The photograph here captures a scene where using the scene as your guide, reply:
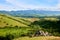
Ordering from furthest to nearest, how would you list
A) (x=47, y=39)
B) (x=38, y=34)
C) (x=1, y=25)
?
(x=1, y=25) → (x=38, y=34) → (x=47, y=39)

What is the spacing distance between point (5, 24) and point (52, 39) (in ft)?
349

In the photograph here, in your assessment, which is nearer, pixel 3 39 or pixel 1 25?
pixel 3 39

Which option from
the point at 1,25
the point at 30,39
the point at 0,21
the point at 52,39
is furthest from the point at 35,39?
the point at 0,21

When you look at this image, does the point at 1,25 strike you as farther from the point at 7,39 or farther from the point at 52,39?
the point at 52,39

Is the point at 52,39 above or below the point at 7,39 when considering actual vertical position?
above

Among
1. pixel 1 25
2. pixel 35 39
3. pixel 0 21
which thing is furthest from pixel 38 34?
pixel 0 21

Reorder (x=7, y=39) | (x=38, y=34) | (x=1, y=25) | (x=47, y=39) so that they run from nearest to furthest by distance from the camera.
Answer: (x=47, y=39)
(x=38, y=34)
(x=7, y=39)
(x=1, y=25)

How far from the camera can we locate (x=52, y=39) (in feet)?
268

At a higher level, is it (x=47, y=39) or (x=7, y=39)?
(x=47, y=39)

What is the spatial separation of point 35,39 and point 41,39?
292cm

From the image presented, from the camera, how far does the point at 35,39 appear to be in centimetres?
8269

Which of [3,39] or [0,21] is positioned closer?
[3,39]

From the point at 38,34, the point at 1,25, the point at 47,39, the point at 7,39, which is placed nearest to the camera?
the point at 47,39

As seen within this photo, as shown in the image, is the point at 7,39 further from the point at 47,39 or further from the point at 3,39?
the point at 47,39
